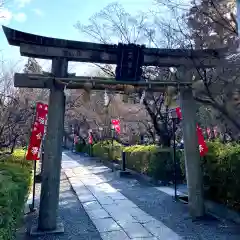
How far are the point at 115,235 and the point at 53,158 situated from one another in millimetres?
2297

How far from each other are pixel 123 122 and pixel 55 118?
3130 cm

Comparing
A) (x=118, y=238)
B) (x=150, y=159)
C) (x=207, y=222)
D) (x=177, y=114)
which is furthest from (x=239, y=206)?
(x=150, y=159)

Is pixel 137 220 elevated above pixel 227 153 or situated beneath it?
situated beneath

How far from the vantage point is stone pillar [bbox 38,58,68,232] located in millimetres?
7004

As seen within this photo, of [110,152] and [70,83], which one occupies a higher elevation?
[70,83]

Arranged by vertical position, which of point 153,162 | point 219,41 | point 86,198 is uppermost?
point 219,41

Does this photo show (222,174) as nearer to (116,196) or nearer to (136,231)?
(136,231)

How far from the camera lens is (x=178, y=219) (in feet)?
25.9

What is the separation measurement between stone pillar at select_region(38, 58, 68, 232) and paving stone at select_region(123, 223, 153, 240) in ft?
5.71

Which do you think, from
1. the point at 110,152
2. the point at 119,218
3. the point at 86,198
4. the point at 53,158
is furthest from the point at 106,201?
the point at 110,152

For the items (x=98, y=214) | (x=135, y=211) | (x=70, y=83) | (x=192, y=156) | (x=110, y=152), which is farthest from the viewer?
(x=110, y=152)

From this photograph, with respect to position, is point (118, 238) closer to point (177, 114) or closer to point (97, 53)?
point (97, 53)

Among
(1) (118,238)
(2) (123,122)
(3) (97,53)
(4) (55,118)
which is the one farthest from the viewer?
(2) (123,122)

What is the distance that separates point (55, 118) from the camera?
286 inches
